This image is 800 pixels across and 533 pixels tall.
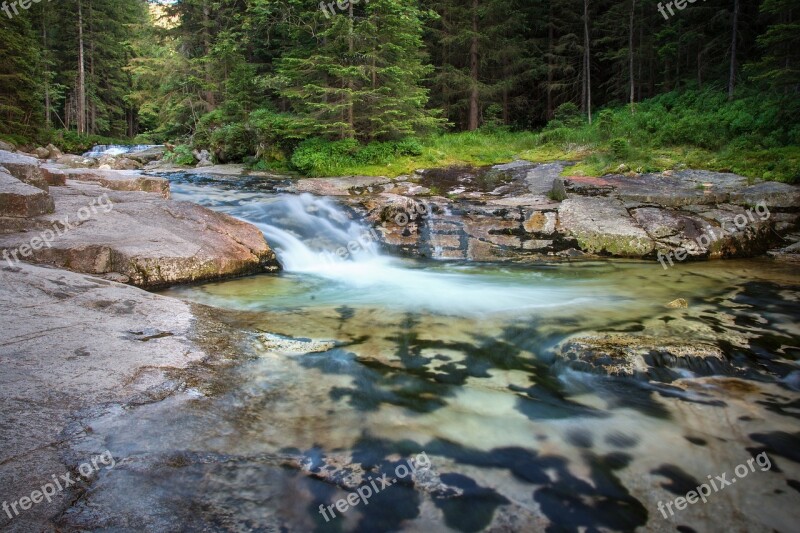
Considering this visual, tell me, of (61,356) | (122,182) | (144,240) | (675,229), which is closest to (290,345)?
(61,356)

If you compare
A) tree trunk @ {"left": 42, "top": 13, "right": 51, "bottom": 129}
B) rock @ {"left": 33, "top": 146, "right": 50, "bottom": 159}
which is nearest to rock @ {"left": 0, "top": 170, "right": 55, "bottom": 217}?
rock @ {"left": 33, "top": 146, "right": 50, "bottom": 159}

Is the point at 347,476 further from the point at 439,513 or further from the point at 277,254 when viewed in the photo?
the point at 277,254

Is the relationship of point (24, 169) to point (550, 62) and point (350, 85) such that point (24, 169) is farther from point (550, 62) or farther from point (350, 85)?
point (550, 62)

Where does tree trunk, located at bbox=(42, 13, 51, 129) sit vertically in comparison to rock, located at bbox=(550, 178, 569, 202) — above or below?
above

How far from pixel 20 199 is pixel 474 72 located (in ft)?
64.0

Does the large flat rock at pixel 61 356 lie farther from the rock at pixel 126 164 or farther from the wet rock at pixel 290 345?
the rock at pixel 126 164

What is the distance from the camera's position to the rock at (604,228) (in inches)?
343

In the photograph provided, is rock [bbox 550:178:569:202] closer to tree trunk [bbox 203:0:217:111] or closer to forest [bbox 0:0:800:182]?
forest [bbox 0:0:800:182]

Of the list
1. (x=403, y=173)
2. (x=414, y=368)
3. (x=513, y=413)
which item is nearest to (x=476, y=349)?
(x=414, y=368)

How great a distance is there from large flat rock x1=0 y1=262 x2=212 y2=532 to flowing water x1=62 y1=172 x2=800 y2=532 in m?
0.18

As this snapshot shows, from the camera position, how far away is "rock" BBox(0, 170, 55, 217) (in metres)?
5.87

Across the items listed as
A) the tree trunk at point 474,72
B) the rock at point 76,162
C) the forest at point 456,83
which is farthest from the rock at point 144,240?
the tree trunk at point 474,72

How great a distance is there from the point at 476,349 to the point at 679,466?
6.68ft

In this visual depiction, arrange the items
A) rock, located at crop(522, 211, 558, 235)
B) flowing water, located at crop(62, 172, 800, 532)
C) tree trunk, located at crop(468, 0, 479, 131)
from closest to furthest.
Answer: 1. flowing water, located at crop(62, 172, 800, 532)
2. rock, located at crop(522, 211, 558, 235)
3. tree trunk, located at crop(468, 0, 479, 131)
